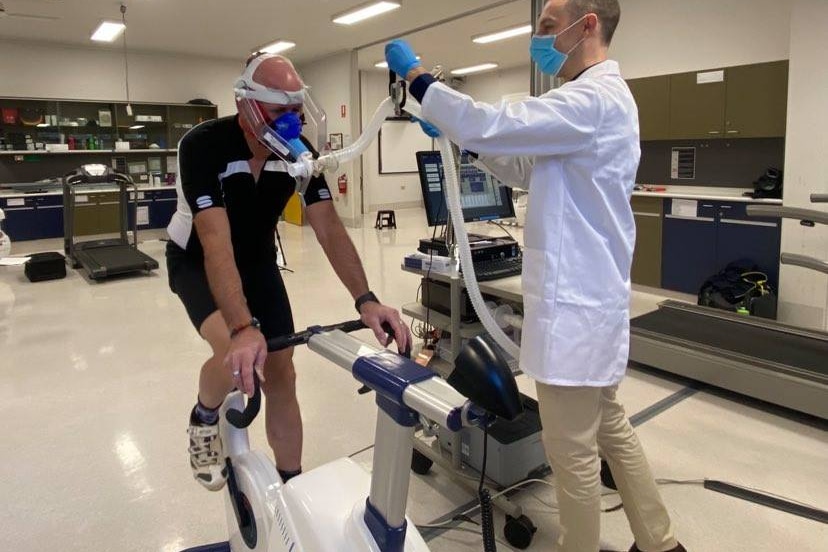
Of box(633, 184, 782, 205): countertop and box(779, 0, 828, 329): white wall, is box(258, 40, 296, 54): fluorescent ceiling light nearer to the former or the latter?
box(633, 184, 782, 205): countertop

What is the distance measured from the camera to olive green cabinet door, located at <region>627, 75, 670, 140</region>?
18.9ft

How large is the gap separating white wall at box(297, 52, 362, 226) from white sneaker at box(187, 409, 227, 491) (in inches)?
350

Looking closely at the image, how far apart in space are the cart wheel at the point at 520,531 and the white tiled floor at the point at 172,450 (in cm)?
8

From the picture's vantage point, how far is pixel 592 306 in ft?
5.33

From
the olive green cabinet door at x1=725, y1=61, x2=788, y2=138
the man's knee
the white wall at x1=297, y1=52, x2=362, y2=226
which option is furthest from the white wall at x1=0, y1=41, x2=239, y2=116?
the man's knee

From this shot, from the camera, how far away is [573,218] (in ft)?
5.26

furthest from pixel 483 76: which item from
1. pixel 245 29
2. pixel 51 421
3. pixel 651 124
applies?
pixel 51 421

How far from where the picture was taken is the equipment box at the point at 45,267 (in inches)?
258

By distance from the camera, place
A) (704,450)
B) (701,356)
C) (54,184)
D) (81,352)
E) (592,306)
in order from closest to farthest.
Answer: (592,306)
(704,450)
(701,356)
(81,352)
(54,184)

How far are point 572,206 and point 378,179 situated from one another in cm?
1205

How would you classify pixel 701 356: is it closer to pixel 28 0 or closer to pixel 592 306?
pixel 592 306

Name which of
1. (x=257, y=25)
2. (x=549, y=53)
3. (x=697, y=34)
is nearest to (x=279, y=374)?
(x=549, y=53)

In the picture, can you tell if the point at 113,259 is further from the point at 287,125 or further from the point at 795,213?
the point at 795,213

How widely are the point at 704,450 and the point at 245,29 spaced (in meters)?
8.06
